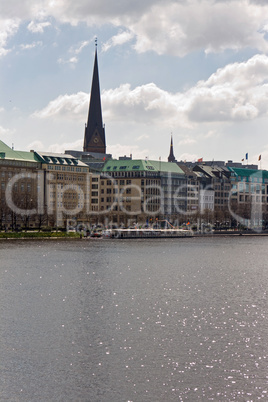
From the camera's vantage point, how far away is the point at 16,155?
15988 cm

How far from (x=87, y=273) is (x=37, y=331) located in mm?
28134

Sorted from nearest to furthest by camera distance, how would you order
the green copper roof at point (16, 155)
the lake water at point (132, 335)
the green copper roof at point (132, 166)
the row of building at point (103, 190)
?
the lake water at point (132, 335) < the green copper roof at point (16, 155) < the row of building at point (103, 190) < the green copper roof at point (132, 166)

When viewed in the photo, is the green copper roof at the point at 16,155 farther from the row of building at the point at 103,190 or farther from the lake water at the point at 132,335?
the lake water at the point at 132,335

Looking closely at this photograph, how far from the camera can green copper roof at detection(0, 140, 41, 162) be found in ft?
516

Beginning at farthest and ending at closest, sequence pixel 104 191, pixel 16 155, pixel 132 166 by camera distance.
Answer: pixel 132 166 → pixel 104 191 → pixel 16 155

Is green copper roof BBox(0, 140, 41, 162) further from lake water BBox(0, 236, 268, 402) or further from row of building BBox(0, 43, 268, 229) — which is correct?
lake water BBox(0, 236, 268, 402)

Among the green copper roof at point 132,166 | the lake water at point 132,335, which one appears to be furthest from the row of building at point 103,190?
the lake water at point 132,335

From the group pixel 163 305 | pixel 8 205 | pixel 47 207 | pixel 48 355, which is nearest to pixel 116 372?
pixel 48 355

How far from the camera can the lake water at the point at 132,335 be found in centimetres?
2822

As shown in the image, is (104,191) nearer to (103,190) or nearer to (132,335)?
(103,190)

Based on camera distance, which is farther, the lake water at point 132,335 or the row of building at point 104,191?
the row of building at point 104,191

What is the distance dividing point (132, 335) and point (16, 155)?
126957 mm

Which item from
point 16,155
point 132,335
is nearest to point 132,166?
point 16,155

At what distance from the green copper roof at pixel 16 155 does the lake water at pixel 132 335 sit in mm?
92760
